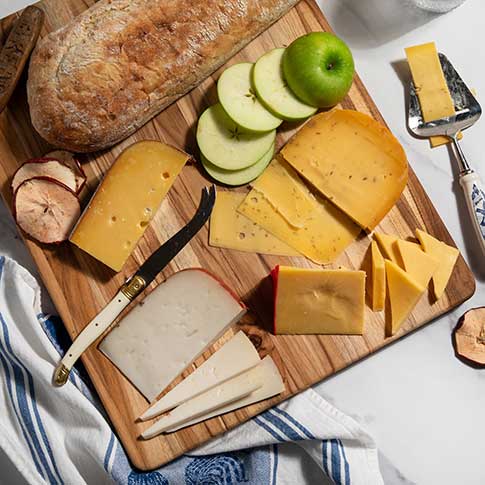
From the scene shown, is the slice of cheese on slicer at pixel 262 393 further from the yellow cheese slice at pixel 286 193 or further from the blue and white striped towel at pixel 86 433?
the yellow cheese slice at pixel 286 193

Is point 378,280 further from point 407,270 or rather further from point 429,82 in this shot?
point 429,82

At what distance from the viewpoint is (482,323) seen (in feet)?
7.06

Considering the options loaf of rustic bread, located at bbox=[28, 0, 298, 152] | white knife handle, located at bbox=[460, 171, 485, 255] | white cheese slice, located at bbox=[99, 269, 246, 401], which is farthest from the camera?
white knife handle, located at bbox=[460, 171, 485, 255]

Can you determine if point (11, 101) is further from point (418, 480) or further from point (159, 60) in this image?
point (418, 480)

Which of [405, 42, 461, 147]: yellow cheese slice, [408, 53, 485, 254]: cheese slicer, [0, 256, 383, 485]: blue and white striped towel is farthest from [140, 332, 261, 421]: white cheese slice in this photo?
[405, 42, 461, 147]: yellow cheese slice

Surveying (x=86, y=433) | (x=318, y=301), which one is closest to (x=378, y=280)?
(x=318, y=301)

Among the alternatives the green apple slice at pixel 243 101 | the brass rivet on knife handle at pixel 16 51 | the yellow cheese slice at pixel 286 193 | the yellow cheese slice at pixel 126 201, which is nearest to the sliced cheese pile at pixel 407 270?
the yellow cheese slice at pixel 286 193

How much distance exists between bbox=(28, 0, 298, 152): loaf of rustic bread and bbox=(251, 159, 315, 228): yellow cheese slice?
36cm

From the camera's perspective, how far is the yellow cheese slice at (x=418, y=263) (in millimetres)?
2025

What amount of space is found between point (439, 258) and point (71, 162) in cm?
107

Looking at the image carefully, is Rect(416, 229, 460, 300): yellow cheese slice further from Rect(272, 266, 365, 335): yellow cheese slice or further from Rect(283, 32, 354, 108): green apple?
Rect(283, 32, 354, 108): green apple

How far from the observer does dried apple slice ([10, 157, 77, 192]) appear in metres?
1.98

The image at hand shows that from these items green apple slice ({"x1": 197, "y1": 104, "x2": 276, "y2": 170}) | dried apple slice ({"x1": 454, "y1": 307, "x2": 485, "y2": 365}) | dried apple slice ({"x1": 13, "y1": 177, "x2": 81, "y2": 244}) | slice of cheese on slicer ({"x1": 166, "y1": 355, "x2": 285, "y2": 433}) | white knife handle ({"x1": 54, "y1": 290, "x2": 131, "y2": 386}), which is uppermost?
dried apple slice ({"x1": 13, "y1": 177, "x2": 81, "y2": 244})

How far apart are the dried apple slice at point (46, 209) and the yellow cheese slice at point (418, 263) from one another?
36.1 inches
